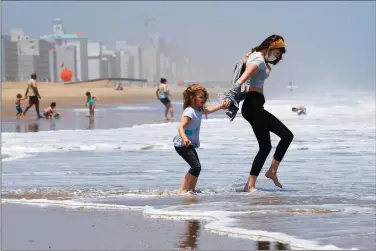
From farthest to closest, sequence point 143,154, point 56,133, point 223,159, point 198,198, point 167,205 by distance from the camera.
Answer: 1. point 56,133
2. point 143,154
3. point 223,159
4. point 198,198
5. point 167,205

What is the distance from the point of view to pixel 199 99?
7523mm

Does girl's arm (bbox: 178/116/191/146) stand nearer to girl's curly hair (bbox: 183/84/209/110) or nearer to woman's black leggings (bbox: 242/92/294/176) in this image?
girl's curly hair (bbox: 183/84/209/110)

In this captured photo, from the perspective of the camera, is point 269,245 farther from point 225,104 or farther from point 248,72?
point 248,72

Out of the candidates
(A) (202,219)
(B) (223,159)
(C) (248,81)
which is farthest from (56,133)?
(A) (202,219)

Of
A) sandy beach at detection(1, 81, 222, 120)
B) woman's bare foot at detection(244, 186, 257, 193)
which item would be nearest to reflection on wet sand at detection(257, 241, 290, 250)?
woman's bare foot at detection(244, 186, 257, 193)

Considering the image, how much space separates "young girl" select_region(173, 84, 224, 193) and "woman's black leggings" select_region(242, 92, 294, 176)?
379mm

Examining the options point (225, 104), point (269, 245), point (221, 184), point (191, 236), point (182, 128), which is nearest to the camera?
point (269, 245)

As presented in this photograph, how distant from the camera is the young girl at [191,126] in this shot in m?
7.51

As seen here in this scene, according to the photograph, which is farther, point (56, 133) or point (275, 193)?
point (56, 133)

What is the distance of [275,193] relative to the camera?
24.4ft

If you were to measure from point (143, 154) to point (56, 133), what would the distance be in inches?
227

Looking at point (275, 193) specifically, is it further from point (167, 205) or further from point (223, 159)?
point (223, 159)

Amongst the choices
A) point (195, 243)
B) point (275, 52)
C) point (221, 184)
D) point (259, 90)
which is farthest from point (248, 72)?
point (195, 243)

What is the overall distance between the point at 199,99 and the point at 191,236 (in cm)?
263
